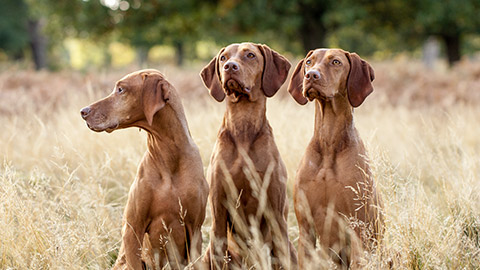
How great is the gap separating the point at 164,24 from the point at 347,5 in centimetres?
617

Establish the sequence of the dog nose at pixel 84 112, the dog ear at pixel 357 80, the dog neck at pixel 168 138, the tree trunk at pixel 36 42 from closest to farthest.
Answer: the dog nose at pixel 84 112 → the dog neck at pixel 168 138 → the dog ear at pixel 357 80 → the tree trunk at pixel 36 42

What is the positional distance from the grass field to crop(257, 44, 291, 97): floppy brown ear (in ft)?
2.36

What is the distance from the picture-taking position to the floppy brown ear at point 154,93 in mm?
3088

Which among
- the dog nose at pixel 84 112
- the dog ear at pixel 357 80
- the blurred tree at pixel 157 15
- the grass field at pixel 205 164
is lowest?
the grass field at pixel 205 164

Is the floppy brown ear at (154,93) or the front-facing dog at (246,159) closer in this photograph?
the floppy brown ear at (154,93)

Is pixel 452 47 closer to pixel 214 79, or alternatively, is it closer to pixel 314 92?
pixel 214 79

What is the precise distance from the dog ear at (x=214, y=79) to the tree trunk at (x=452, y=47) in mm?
19265

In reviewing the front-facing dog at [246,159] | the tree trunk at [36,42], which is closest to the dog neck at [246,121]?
the front-facing dog at [246,159]

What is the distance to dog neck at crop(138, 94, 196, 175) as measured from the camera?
320 cm

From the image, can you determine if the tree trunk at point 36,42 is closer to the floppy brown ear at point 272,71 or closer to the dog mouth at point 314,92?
the floppy brown ear at point 272,71

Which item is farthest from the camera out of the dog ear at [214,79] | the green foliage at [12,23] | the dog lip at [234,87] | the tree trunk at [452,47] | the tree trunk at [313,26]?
the green foliage at [12,23]

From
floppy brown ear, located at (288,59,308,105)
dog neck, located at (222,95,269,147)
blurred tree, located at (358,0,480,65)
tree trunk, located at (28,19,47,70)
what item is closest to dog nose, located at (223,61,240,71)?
dog neck, located at (222,95,269,147)

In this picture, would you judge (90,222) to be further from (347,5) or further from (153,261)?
(347,5)

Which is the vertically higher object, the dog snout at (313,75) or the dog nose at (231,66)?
the dog nose at (231,66)
